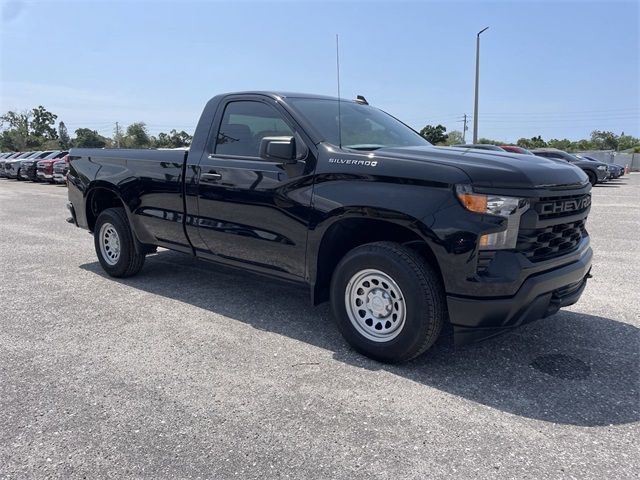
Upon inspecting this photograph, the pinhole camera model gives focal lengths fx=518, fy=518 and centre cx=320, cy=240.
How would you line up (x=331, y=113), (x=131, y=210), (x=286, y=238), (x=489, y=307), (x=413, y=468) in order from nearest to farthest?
1. (x=413, y=468)
2. (x=489, y=307)
3. (x=286, y=238)
4. (x=331, y=113)
5. (x=131, y=210)

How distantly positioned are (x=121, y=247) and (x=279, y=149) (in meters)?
2.89

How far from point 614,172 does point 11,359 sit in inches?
1209

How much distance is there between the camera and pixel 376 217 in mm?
3541

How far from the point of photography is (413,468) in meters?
2.53

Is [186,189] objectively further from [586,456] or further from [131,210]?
[586,456]

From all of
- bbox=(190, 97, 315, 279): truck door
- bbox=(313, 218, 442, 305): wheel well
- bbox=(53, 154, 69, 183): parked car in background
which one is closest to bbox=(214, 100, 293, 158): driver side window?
bbox=(190, 97, 315, 279): truck door

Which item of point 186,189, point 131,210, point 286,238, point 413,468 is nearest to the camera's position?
point 413,468

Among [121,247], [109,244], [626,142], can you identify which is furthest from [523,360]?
[626,142]

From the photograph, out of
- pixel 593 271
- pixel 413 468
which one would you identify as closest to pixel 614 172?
pixel 593 271

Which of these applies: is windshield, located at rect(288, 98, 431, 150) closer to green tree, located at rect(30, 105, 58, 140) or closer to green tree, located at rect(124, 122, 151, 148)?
green tree, located at rect(124, 122, 151, 148)

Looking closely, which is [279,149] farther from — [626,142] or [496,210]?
[626,142]

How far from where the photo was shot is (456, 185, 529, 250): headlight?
10.3ft

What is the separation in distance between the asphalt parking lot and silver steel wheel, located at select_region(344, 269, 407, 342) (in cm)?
26

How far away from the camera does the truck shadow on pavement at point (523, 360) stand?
3.14m
